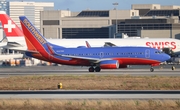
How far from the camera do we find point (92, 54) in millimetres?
60875

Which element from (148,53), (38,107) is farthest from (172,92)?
(148,53)

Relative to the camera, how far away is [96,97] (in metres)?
30.6

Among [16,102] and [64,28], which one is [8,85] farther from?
[64,28]

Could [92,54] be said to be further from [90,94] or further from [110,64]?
[90,94]

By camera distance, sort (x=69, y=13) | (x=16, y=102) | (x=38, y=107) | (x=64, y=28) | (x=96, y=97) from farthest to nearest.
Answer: (x=69, y=13)
(x=64, y=28)
(x=96, y=97)
(x=16, y=102)
(x=38, y=107)

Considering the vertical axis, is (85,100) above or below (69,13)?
below

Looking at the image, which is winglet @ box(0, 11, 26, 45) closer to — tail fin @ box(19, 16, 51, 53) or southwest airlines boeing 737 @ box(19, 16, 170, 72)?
southwest airlines boeing 737 @ box(19, 16, 170, 72)

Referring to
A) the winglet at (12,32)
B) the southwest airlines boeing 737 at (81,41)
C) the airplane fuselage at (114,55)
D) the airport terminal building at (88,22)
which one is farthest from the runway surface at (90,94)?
the airport terminal building at (88,22)

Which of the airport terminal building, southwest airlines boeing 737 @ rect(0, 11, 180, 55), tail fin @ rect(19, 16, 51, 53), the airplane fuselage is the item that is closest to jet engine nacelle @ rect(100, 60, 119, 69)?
the airplane fuselage

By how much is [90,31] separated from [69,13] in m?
25.4

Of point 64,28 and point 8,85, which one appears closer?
point 8,85

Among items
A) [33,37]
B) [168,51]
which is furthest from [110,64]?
[168,51]

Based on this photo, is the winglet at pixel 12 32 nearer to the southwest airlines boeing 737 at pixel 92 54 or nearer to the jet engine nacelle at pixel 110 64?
the southwest airlines boeing 737 at pixel 92 54

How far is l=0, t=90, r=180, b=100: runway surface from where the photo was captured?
30.6 m
